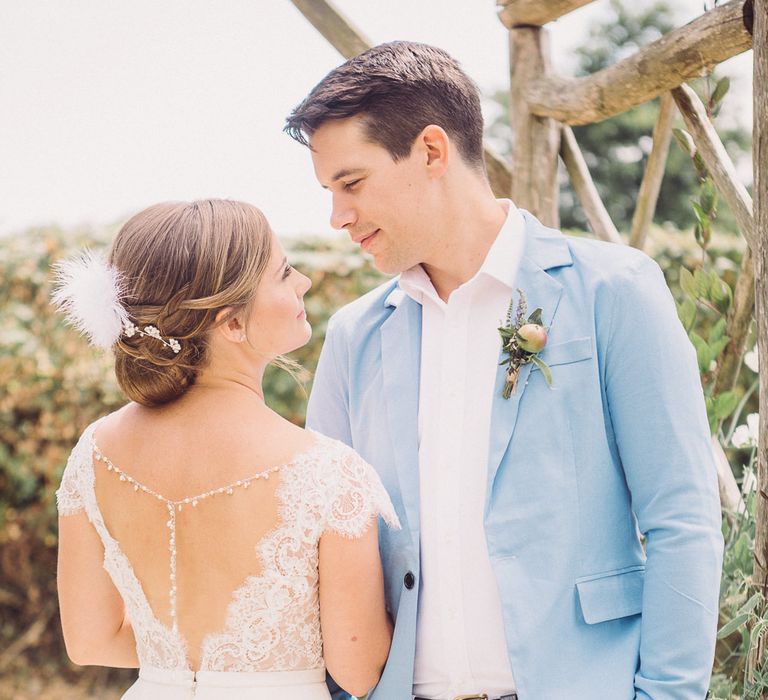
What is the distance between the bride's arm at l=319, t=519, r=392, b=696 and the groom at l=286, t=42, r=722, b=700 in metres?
0.06

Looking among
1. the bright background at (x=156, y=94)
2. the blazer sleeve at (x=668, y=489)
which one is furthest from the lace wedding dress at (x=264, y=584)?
the bright background at (x=156, y=94)

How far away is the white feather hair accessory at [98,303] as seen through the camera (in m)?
1.87

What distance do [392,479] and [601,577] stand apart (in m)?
0.50

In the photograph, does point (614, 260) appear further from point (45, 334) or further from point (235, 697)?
point (45, 334)

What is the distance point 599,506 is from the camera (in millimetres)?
1873

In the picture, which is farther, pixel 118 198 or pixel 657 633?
pixel 118 198

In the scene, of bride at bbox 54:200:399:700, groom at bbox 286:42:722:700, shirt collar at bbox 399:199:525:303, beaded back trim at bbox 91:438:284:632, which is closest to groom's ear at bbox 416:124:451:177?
groom at bbox 286:42:722:700

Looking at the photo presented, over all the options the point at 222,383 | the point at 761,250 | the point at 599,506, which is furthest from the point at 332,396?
→ the point at 761,250

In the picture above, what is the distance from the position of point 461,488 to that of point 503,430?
174 millimetres

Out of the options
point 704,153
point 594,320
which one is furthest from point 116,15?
point 594,320

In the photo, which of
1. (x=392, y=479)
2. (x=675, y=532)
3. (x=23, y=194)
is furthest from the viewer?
(x=23, y=194)

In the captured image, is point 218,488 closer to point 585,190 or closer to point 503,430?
point 503,430

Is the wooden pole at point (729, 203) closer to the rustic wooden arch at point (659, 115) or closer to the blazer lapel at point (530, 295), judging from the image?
the rustic wooden arch at point (659, 115)

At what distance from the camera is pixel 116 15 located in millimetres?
8727
